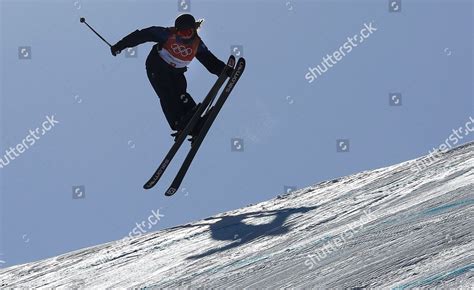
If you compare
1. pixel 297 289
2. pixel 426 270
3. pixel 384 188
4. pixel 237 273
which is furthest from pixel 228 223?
pixel 426 270

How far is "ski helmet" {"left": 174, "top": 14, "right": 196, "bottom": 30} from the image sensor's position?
10.6 m

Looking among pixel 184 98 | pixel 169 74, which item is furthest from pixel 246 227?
pixel 169 74

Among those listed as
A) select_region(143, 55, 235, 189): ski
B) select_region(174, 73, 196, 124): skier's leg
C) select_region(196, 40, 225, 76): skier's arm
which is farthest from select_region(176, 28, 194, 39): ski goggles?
select_region(143, 55, 235, 189): ski

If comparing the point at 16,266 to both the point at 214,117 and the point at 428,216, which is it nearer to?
the point at 214,117

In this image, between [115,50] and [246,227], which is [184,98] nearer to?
[115,50]

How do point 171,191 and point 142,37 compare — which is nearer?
point 142,37

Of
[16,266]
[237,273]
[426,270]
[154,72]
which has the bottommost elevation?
[426,270]

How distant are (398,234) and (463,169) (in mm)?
2113

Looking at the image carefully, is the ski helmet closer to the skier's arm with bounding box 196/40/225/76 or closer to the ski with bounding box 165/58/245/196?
the skier's arm with bounding box 196/40/225/76

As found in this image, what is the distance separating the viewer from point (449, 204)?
7742 mm

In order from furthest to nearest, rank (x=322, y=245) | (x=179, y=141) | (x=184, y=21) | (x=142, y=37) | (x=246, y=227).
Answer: (x=179, y=141), (x=142, y=37), (x=184, y=21), (x=246, y=227), (x=322, y=245)

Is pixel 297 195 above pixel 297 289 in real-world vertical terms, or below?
above

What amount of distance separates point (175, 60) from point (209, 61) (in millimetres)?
535

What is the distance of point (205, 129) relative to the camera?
11.1 m
